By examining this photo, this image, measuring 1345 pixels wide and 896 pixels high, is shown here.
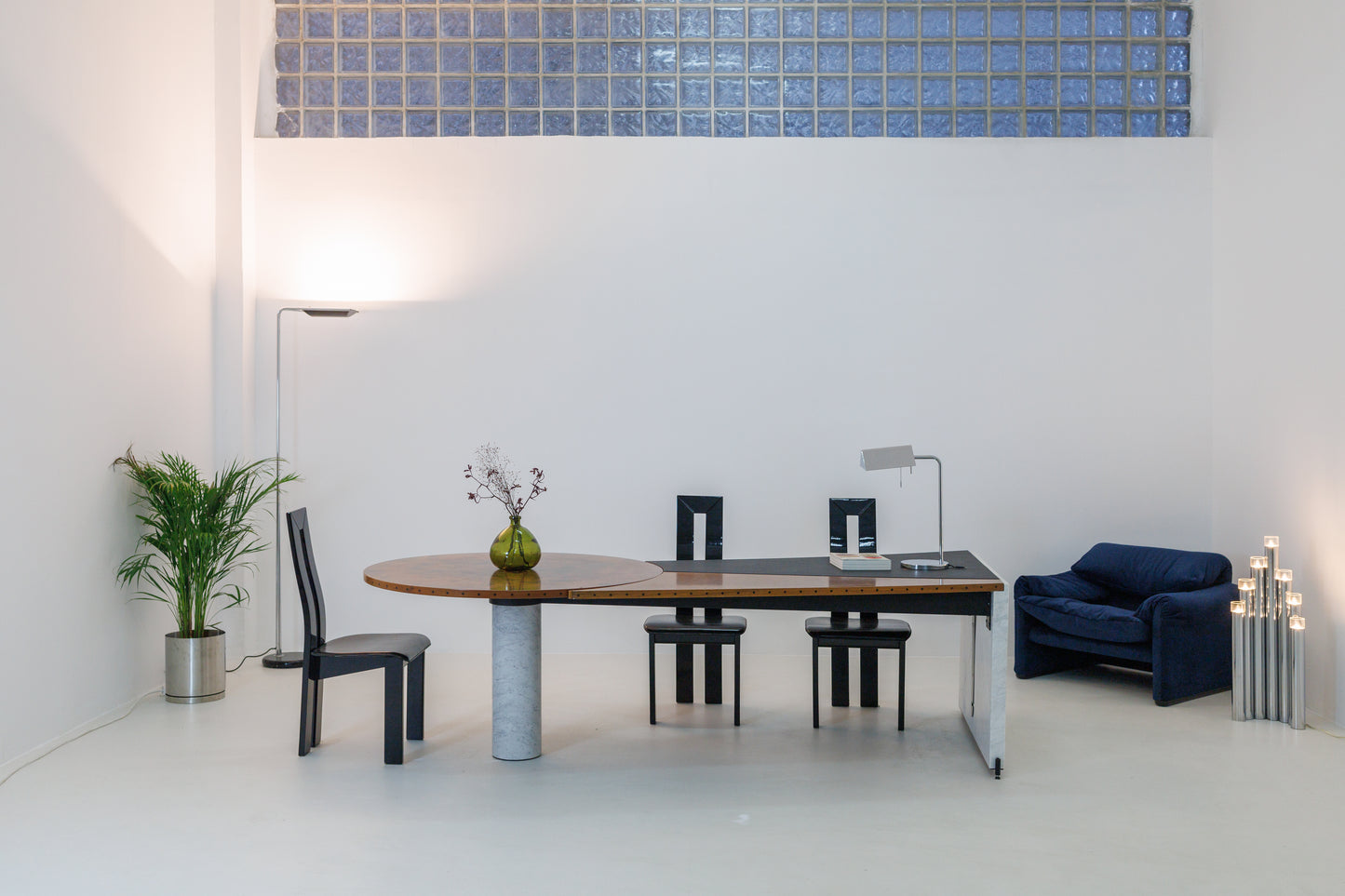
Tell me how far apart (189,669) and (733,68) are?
434 cm

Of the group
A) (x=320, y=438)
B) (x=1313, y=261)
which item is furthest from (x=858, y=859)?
(x=320, y=438)

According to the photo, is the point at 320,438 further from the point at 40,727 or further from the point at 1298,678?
the point at 1298,678

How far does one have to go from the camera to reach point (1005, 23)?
614cm

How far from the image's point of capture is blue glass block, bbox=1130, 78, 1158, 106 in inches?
241

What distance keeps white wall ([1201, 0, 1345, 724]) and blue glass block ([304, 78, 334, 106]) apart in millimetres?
4653

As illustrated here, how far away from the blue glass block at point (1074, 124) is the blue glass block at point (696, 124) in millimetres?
2053

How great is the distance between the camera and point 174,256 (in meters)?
5.33

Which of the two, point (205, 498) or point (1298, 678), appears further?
point (205, 498)

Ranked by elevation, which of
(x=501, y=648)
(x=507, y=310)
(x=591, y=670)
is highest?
(x=507, y=310)

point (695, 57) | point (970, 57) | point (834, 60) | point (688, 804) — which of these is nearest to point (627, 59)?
point (695, 57)

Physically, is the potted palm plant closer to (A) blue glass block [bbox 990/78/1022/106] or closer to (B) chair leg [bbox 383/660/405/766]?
(B) chair leg [bbox 383/660/405/766]

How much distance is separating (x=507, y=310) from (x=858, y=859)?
3896mm

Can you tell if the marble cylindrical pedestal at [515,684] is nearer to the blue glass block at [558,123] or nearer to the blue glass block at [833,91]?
the blue glass block at [558,123]

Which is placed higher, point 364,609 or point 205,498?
point 205,498
